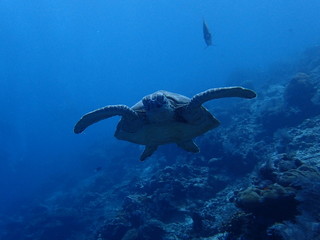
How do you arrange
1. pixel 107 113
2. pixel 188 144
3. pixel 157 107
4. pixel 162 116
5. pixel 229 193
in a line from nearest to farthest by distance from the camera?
pixel 157 107 → pixel 162 116 → pixel 107 113 → pixel 188 144 → pixel 229 193

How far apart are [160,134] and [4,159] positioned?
150 feet

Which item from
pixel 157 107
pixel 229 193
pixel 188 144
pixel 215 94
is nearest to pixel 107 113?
pixel 157 107

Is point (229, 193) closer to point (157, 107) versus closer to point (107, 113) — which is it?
point (157, 107)

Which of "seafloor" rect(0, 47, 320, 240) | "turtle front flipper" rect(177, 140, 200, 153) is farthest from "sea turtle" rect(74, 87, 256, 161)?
"seafloor" rect(0, 47, 320, 240)

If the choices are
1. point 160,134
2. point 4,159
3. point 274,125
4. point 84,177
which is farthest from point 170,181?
point 4,159

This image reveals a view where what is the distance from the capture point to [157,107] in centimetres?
500

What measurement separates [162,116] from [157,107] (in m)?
0.31

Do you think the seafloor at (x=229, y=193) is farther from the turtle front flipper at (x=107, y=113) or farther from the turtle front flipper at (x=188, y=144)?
the turtle front flipper at (x=107, y=113)

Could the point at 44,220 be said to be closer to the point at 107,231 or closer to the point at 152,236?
the point at 107,231

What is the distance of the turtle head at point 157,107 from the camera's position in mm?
4977

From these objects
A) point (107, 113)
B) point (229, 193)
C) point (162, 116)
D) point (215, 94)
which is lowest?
point (229, 193)

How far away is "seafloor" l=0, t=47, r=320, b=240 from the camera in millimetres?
4889

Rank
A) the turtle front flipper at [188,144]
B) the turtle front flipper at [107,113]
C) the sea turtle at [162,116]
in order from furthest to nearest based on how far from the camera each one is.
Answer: the turtle front flipper at [188,144]
the turtle front flipper at [107,113]
the sea turtle at [162,116]

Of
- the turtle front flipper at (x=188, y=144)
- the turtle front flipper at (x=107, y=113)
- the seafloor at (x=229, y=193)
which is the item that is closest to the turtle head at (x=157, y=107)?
the turtle front flipper at (x=107, y=113)
